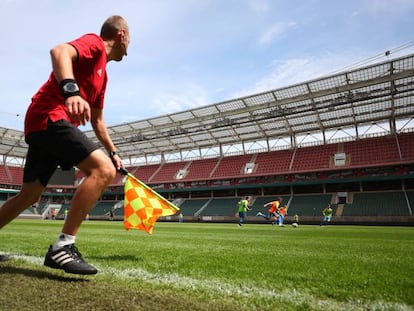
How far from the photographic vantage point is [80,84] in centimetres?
267

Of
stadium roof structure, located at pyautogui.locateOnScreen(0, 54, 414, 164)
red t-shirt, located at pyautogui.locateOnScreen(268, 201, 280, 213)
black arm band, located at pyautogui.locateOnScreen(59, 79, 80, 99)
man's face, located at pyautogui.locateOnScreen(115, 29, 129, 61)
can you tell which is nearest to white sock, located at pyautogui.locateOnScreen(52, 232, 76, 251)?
black arm band, located at pyautogui.locateOnScreen(59, 79, 80, 99)

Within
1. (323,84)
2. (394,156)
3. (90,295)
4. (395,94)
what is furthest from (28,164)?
(394,156)

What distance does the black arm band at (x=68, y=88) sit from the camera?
215 centimetres

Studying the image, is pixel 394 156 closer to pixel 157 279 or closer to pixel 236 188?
pixel 236 188

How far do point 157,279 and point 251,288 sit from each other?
761 mm

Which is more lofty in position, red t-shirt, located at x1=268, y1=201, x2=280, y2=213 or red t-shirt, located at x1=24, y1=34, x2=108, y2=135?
red t-shirt, located at x1=24, y1=34, x2=108, y2=135

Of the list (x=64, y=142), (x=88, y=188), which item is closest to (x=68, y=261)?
(x=88, y=188)

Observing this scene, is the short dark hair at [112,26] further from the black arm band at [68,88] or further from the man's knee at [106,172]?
the man's knee at [106,172]

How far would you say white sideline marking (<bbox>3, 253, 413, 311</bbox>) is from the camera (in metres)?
1.80

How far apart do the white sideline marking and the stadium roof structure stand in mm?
24458

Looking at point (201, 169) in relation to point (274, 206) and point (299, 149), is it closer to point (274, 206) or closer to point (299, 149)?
point (299, 149)

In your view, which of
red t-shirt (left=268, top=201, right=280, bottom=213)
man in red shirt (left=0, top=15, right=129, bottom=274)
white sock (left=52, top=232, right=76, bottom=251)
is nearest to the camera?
man in red shirt (left=0, top=15, right=129, bottom=274)

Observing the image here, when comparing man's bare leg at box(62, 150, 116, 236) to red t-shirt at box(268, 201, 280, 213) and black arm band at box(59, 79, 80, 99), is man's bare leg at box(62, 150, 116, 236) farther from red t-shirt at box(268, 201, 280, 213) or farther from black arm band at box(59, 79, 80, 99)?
red t-shirt at box(268, 201, 280, 213)

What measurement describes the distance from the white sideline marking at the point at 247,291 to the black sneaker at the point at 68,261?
351mm
